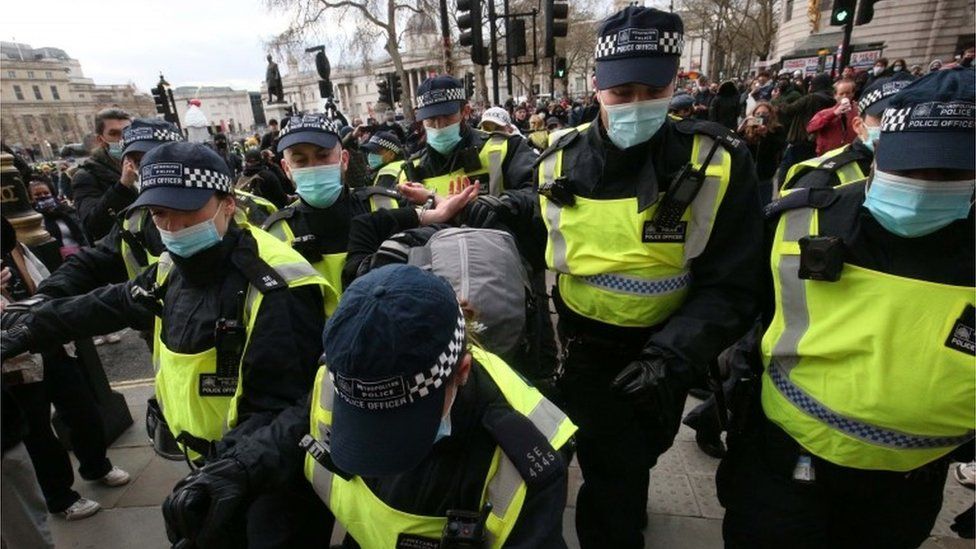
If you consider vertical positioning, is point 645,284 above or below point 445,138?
below

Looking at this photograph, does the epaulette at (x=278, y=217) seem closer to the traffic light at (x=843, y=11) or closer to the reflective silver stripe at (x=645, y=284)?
the reflective silver stripe at (x=645, y=284)

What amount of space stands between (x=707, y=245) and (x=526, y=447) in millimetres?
1102

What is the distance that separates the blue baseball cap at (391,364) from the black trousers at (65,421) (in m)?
2.67

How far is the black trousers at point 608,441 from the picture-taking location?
2.19 m

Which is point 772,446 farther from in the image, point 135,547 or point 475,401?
point 135,547

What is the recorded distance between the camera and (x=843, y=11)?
8172mm

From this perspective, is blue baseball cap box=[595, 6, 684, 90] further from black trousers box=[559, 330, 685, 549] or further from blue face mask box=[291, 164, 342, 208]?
blue face mask box=[291, 164, 342, 208]

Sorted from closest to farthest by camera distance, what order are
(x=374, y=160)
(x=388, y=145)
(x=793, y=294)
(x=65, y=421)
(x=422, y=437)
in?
1. (x=422, y=437)
2. (x=793, y=294)
3. (x=65, y=421)
4. (x=388, y=145)
5. (x=374, y=160)

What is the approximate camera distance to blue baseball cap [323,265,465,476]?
1142 millimetres

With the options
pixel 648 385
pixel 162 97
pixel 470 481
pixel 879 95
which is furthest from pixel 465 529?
pixel 162 97

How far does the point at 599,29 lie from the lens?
6.55ft

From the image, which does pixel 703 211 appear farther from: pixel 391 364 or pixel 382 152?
pixel 382 152

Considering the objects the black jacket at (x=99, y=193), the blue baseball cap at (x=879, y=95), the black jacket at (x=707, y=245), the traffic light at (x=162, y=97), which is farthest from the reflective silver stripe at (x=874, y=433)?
the traffic light at (x=162, y=97)

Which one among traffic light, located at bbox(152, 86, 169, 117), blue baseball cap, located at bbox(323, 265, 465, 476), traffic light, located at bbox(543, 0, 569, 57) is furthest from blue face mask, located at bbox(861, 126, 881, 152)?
traffic light, located at bbox(152, 86, 169, 117)
